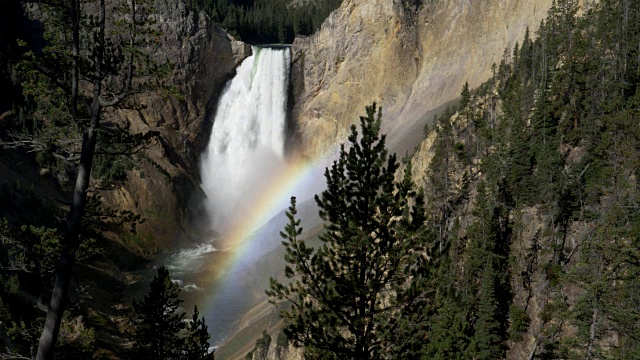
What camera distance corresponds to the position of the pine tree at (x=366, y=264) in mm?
10102

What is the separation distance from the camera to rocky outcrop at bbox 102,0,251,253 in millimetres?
59969

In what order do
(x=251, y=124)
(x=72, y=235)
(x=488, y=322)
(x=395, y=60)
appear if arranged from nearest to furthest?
(x=72, y=235) < (x=488, y=322) < (x=395, y=60) < (x=251, y=124)

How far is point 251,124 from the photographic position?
73250mm

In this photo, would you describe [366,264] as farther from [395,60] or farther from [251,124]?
[251,124]

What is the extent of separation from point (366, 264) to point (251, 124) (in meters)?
64.9

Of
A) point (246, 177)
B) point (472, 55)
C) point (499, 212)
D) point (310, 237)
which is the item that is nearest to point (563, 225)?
point (499, 212)

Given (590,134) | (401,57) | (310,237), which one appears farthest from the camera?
(401,57)

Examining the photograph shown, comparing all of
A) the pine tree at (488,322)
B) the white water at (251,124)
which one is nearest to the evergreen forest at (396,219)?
the pine tree at (488,322)

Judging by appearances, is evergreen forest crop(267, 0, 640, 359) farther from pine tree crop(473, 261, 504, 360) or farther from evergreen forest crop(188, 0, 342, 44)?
evergreen forest crop(188, 0, 342, 44)

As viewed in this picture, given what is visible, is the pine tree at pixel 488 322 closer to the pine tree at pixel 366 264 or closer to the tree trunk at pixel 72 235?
the pine tree at pixel 366 264

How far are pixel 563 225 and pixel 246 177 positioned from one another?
151 feet

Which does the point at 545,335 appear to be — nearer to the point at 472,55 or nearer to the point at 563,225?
the point at 563,225

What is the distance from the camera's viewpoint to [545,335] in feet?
107

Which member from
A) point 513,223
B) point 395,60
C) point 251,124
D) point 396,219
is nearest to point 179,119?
point 251,124
